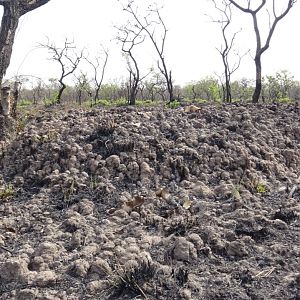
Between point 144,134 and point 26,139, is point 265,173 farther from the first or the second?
point 26,139

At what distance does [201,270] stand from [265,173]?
2.08 meters

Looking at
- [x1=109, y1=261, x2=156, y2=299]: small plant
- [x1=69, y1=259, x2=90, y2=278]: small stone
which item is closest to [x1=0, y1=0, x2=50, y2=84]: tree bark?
[x1=69, y1=259, x2=90, y2=278]: small stone

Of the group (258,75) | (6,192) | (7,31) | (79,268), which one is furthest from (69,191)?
(258,75)

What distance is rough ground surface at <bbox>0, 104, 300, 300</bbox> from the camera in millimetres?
2572

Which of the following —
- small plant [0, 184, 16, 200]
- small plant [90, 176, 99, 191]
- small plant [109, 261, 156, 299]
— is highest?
small plant [90, 176, 99, 191]

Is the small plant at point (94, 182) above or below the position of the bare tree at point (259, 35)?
below

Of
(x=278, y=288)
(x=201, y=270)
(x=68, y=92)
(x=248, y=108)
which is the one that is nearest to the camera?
(x=278, y=288)

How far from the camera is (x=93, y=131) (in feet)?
16.0

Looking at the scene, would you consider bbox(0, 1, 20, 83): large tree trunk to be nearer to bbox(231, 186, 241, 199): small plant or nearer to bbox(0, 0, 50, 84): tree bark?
bbox(0, 0, 50, 84): tree bark

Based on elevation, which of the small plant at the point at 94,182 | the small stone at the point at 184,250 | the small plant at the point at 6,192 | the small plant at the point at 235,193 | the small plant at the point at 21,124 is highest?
the small plant at the point at 21,124

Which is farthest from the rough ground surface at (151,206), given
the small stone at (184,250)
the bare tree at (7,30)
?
the bare tree at (7,30)

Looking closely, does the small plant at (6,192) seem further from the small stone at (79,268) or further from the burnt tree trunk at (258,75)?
the burnt tree trunk at (258,75)

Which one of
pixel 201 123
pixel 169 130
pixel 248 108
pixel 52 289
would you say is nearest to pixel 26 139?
pixel 169 130

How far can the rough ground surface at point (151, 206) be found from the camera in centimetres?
257
